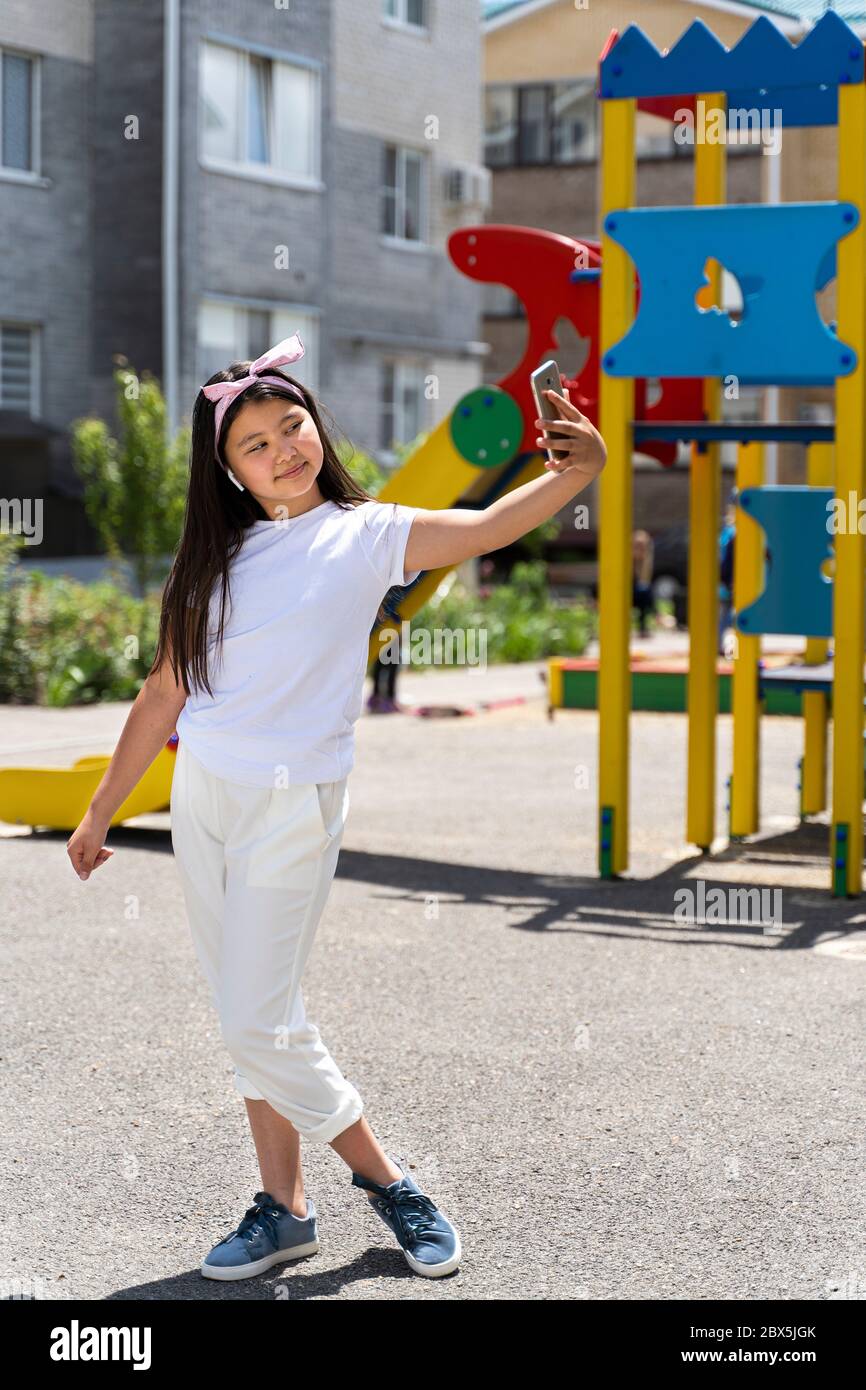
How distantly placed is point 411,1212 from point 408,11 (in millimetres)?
26870

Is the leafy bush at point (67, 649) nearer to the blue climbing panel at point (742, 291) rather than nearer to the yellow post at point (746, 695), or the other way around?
the yellow post at point (746, 695)

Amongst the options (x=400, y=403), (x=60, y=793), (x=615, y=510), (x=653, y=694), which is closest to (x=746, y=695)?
(x=615, y=510)

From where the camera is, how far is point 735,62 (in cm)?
780

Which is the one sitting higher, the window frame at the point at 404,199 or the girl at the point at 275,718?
the window frame at the point at 404,199

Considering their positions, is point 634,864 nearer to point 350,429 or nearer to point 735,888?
point 735,888

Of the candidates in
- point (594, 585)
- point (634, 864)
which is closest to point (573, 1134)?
point (634, 864)

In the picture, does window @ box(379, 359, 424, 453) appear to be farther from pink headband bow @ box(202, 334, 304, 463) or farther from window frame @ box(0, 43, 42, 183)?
pink headband bow @ box(202, 334, 304, 463)

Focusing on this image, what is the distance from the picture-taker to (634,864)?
28.6 feet

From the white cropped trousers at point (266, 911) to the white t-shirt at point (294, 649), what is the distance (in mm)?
61

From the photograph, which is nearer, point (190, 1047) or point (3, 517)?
point (190, 1047)

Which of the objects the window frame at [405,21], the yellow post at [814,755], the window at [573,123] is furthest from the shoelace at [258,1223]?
the window at [573,123]

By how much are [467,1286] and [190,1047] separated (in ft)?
6.49

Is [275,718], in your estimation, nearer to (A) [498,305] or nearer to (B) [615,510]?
(B) [615,510]

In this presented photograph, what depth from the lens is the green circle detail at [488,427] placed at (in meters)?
8.73
